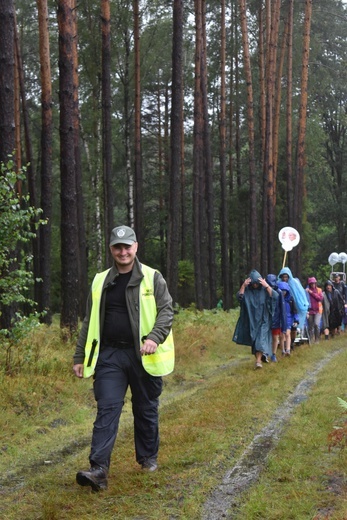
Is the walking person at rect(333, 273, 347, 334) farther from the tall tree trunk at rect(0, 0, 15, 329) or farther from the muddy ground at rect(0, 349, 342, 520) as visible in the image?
the tall tree trunk at rect(0, 0, 15, 329)

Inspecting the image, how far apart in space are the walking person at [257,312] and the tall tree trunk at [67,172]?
10.8 feet

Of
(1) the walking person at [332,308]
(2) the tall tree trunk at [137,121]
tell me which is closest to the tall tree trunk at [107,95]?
(2) the tall tree trunk at [137,121]

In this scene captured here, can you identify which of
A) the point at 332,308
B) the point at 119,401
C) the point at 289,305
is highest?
the point at 119,401

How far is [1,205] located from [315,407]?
184 inches

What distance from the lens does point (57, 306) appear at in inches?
1836

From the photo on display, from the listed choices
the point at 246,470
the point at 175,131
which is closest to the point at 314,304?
the point at 175,131

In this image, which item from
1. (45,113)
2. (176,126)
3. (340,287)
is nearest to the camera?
(176,126)

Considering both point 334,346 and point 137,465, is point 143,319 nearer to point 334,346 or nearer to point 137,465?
point 137,465

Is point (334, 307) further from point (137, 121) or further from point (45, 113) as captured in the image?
point (137, 121)

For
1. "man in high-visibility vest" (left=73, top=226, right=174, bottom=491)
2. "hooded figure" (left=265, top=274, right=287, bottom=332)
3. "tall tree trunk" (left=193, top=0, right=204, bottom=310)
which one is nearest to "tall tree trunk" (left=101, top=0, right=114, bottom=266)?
"tall tree trunk" (left=193, top=0, right=204, bottom=310)

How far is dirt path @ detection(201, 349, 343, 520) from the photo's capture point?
496 cm

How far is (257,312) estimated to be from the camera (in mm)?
13602

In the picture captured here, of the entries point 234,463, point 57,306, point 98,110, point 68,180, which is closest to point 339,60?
point 98,110

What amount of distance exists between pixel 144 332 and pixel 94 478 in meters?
1.19
